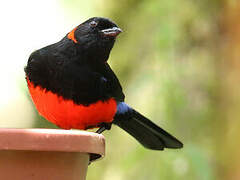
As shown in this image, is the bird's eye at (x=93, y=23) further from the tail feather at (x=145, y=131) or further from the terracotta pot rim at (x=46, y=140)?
the terracotta pot rim at (x=46, y=140)

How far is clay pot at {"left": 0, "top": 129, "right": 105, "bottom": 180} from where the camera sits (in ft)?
5.80

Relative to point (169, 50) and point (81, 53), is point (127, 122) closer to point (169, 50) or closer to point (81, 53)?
point (81, 53)

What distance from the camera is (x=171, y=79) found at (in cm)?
417

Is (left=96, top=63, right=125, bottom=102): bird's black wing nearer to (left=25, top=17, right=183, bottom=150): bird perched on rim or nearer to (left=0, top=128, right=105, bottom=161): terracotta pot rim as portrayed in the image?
(left=25, top=17, right=183, bottom=150): bird perched on rim

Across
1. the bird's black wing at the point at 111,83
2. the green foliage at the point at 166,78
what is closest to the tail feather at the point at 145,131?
the bird's black wing at the point at 111,83

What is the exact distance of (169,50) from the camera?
13.8ft

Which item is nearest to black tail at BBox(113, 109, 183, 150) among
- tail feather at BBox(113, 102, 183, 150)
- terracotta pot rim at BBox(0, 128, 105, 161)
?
tail feather at BBox(113, 102, 183, 150)

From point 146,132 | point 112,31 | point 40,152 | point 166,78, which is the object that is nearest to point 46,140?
point 40,152

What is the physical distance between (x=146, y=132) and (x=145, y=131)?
1cm

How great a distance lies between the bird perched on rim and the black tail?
0.27 ft

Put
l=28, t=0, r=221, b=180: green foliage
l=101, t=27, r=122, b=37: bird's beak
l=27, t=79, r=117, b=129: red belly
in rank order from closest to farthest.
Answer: l=27, t=79, r=117, b=129: red belly → l=101, t=27, r=122, b=37: bird's beak → l=28, t=0, r=221, b=180: green foliage

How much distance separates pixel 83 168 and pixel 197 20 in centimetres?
273

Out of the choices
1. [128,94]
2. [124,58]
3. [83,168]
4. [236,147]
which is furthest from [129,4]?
[83,168]

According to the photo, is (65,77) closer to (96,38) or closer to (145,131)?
(96,38)
